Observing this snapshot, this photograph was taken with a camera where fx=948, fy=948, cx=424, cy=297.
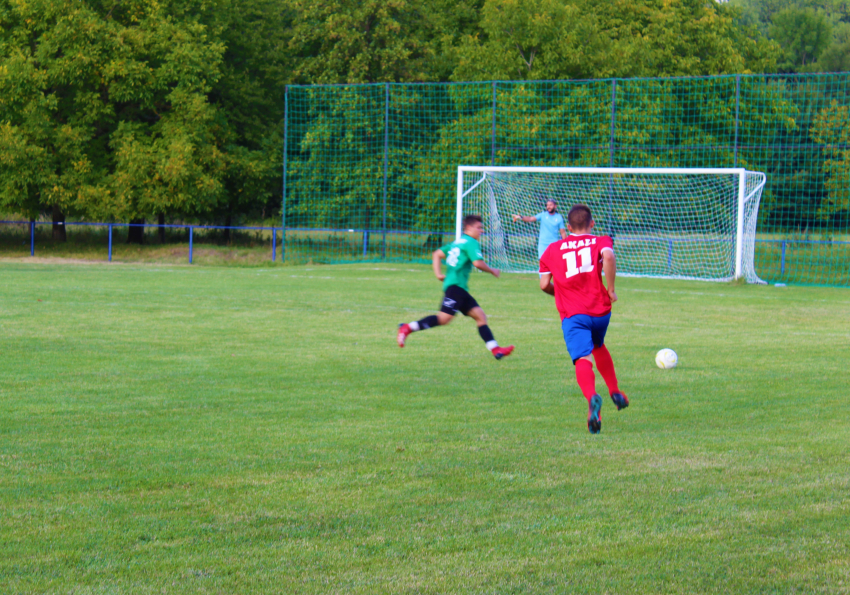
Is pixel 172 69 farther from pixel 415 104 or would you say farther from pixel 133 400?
pixel 133 400

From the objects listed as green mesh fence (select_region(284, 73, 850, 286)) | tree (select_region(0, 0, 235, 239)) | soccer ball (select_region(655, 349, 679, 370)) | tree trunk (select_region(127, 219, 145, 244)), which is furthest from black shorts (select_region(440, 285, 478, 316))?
tree trunk (select_region(127, 219, 145, 244))

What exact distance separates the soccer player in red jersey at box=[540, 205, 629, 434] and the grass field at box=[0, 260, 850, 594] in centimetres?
51

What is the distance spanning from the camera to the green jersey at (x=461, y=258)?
10789mm

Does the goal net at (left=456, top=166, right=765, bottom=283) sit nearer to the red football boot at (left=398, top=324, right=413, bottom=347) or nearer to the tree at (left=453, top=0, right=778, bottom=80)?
the tree at (left=453, top=0, right=778, bottom=80)

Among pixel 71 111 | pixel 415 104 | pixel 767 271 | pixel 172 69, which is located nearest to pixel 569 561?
pixel 767 271

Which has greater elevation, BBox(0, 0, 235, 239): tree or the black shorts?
BBox(0, 0, 235, 239): tree

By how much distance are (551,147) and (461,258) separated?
769 inches

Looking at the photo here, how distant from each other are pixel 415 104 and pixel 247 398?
24.6 meters

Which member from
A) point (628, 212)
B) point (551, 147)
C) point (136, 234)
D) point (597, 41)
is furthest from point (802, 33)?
point (136, 234)

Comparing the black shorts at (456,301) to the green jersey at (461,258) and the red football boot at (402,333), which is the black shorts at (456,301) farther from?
the red football boot at (402,333)

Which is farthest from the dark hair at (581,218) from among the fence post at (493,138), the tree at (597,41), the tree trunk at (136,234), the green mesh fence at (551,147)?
the tree trunk at (136,234)

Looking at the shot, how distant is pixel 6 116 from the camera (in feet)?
109

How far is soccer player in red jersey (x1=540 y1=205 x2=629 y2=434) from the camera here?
706cm

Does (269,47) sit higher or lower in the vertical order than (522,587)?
higher
